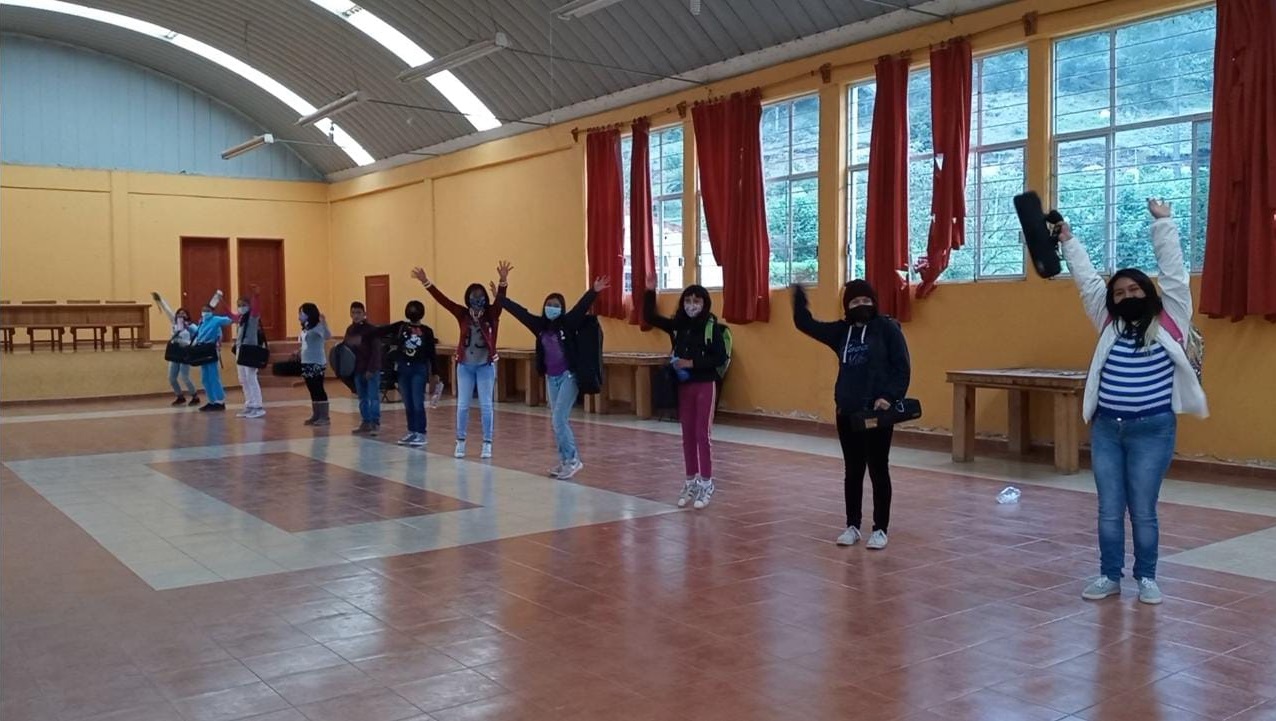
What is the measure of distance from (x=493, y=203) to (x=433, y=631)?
1426cm

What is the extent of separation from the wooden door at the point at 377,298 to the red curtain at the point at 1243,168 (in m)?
16.1

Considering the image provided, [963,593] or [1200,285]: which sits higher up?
[1200,285]

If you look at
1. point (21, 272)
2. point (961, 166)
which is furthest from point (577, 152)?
point (21, 272)

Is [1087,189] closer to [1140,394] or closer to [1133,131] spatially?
[1133,131]

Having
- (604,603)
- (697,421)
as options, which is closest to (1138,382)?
(604,603)

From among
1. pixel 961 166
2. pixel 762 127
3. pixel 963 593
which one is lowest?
pixel 963 593

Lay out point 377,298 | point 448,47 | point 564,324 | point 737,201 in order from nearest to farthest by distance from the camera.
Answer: point 564,324
point 737,201
point 448,47
point 377,298

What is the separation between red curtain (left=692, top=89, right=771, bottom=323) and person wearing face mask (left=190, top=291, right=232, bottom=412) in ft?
21.5

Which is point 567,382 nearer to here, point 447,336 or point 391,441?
point 391,441

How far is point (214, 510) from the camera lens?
745cm

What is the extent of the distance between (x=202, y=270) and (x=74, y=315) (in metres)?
5.08

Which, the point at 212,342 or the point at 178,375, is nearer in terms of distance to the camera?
the point at 212,342

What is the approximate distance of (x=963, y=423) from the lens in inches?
378

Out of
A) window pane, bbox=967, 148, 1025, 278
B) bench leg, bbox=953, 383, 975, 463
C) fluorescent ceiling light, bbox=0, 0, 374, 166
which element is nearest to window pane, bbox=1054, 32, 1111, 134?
window pane, bbox=967, 148, 1025, 278
